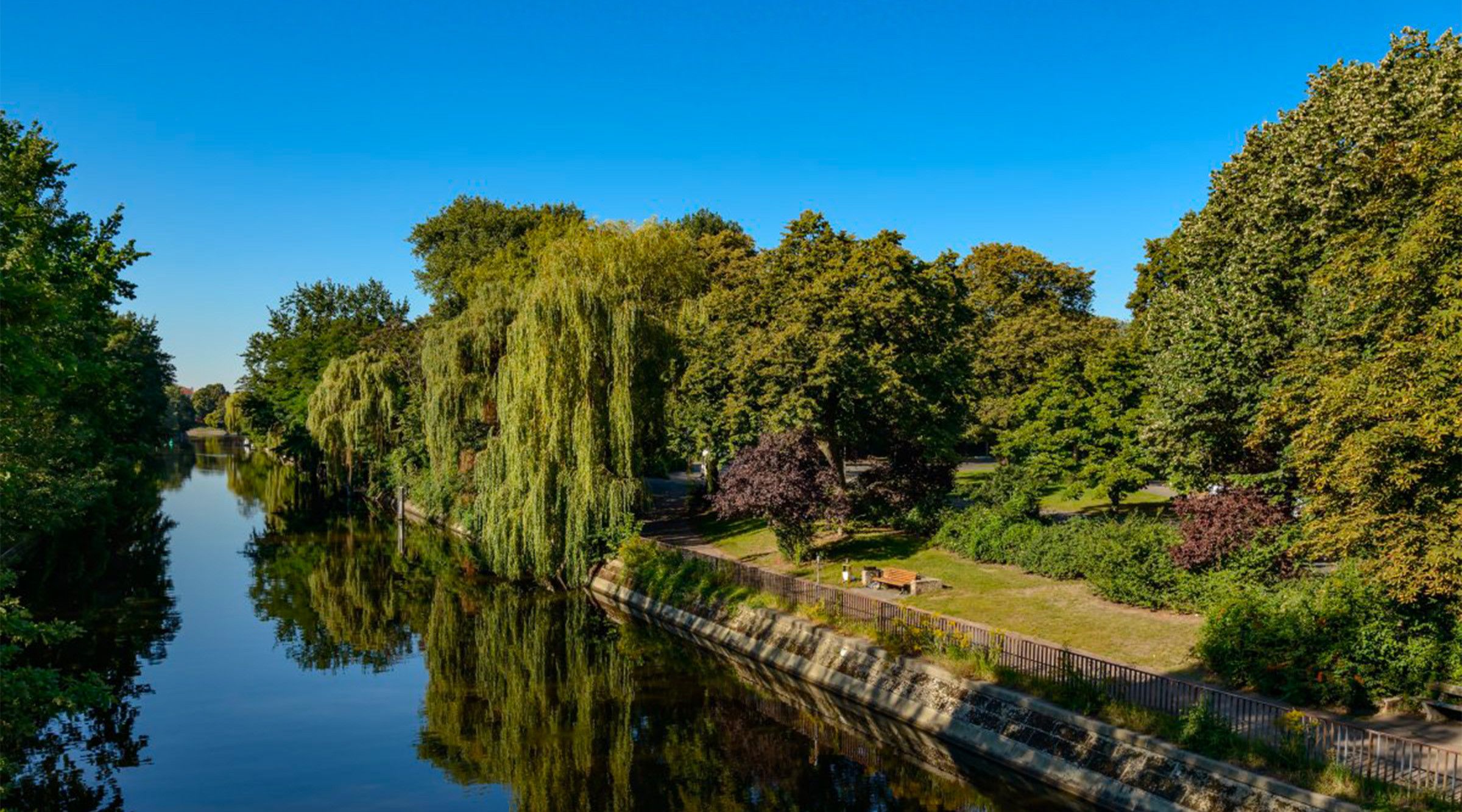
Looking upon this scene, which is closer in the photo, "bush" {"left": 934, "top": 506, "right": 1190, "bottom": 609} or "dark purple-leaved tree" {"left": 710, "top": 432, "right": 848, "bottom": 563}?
"bush" {"left": 934, "top": 506, "right": 1190, "bottom": 609}

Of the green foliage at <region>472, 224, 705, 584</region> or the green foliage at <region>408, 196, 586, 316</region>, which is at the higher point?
the green foliage at <region>408, 196, 586, 316</region>

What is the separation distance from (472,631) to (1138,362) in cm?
2640

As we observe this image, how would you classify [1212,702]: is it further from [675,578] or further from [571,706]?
[675,578]

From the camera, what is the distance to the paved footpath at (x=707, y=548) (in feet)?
52.0

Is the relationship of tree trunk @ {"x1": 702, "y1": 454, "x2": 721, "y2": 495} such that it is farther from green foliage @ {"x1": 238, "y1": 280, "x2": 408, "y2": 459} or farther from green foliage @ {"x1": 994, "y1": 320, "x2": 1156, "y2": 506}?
green foliage @ {"x1": 238, "y1": 280, "x2": 408, "y2": 459}

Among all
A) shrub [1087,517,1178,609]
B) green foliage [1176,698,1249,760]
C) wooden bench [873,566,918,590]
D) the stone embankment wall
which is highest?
shrub [1087,517,1178,609]

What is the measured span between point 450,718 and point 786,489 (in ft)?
45.1

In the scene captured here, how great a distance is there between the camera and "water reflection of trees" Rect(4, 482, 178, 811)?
17562 millimetres

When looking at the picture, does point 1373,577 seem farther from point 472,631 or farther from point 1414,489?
point 472,631

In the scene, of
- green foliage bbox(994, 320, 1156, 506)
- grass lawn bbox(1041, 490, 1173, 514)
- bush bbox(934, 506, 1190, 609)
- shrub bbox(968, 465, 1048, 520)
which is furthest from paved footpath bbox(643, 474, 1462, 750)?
grass lawn bbox(1041, 490, 1173, 514)

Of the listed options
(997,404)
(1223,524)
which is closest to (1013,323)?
(997,404)

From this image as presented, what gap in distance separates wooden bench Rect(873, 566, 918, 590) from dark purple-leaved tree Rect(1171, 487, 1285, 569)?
7.47m

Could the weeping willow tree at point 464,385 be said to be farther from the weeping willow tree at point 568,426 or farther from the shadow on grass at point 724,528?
the shadow on grass at point 724,528

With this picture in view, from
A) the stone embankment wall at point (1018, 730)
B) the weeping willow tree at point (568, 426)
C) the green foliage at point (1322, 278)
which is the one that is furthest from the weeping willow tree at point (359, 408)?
the green foliage at point (1322, 278)
